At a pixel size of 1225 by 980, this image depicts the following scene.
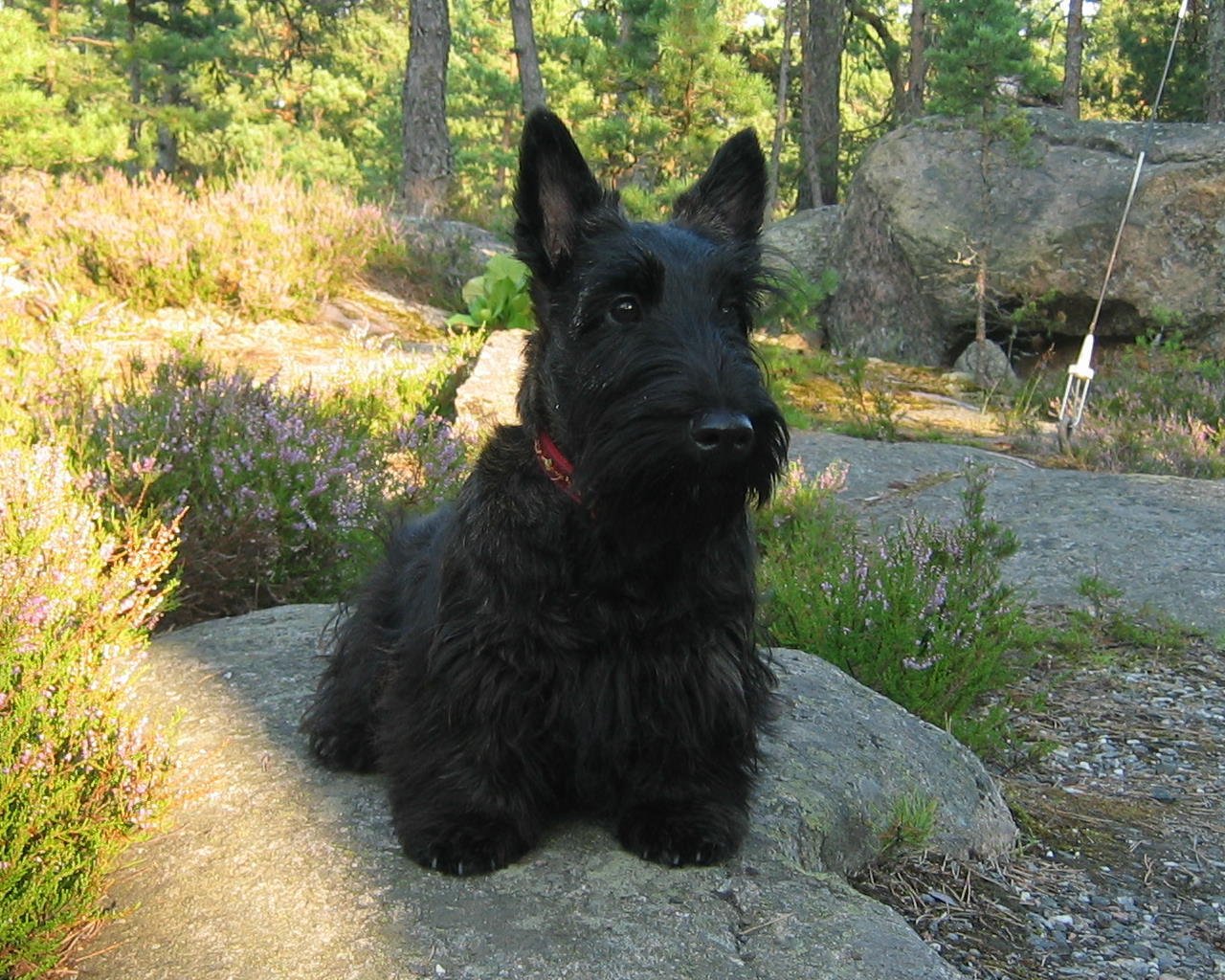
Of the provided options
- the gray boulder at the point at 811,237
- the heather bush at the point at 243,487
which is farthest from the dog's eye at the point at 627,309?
the gray boulder at the point at 811,237

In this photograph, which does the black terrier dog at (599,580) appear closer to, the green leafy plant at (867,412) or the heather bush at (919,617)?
the heather bush at (919,617)

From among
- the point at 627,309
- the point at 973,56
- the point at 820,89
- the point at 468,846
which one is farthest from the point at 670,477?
the point at 820,89

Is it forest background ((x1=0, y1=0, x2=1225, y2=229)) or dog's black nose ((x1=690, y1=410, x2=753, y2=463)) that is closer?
dog's black nose ((x1=690, y1=410, x2=753, y2=463))

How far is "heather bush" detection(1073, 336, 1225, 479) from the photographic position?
947 centimetres

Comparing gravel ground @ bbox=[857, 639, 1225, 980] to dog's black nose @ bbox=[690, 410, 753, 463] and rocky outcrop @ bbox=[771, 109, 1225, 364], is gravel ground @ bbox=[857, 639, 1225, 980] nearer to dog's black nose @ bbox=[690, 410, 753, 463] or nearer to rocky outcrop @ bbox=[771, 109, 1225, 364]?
dog's black nose @ bbox=[690, 410, 753, 463]

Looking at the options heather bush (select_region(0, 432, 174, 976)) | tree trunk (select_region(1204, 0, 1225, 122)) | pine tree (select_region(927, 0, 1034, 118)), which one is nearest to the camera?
heather bush (select_region(0, 432, 174, 976))

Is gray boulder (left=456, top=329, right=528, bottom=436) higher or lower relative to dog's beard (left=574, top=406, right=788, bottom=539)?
lower

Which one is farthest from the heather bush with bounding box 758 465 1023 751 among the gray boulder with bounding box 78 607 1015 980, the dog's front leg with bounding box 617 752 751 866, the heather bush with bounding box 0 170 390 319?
the heather bush with bounding box 0 170 390 319

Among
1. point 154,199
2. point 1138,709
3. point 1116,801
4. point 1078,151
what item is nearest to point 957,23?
point 1078,151

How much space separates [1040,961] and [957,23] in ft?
42.3

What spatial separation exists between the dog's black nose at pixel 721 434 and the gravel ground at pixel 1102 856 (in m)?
1.46

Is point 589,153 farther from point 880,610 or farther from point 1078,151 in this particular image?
point 880,610

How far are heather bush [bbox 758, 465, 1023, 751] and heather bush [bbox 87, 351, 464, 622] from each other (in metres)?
2.00

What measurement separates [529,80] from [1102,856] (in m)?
16.5
